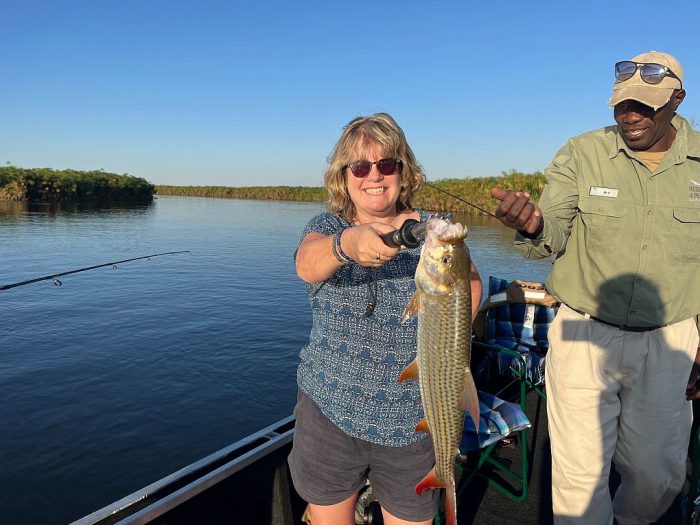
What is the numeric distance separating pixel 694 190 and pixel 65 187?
8450cm

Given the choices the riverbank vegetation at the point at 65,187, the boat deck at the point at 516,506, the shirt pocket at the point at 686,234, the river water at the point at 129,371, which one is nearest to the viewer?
the shirt pocket at the point at 686,234

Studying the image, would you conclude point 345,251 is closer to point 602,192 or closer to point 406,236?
point 406,236

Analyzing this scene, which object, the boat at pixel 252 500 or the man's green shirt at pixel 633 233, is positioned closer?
the boat at pixel 252 500

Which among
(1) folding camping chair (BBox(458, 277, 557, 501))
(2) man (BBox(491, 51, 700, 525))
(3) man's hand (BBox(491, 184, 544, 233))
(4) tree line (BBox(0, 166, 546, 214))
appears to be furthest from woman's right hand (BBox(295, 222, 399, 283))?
(4) tree line (BBox(0, 166, 546, 214))

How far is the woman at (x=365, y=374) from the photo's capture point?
96.4 inches

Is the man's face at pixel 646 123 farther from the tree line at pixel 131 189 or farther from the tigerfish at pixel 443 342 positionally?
the tree line at pixel 131 189

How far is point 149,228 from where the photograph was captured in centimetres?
3884

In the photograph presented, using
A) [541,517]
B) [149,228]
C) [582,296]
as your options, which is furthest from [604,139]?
[149,228]

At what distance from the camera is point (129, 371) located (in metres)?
10.8

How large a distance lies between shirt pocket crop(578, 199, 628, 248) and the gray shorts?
1.70 meters

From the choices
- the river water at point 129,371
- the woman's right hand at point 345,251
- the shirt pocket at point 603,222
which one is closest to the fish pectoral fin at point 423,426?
the woman's right hand at point 345,251

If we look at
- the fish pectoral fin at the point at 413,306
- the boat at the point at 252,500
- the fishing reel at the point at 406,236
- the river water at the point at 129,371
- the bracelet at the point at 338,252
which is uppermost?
the fishing reel at the point at 406,236

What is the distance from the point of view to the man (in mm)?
3029

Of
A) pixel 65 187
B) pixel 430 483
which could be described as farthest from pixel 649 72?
pixel 65 187
